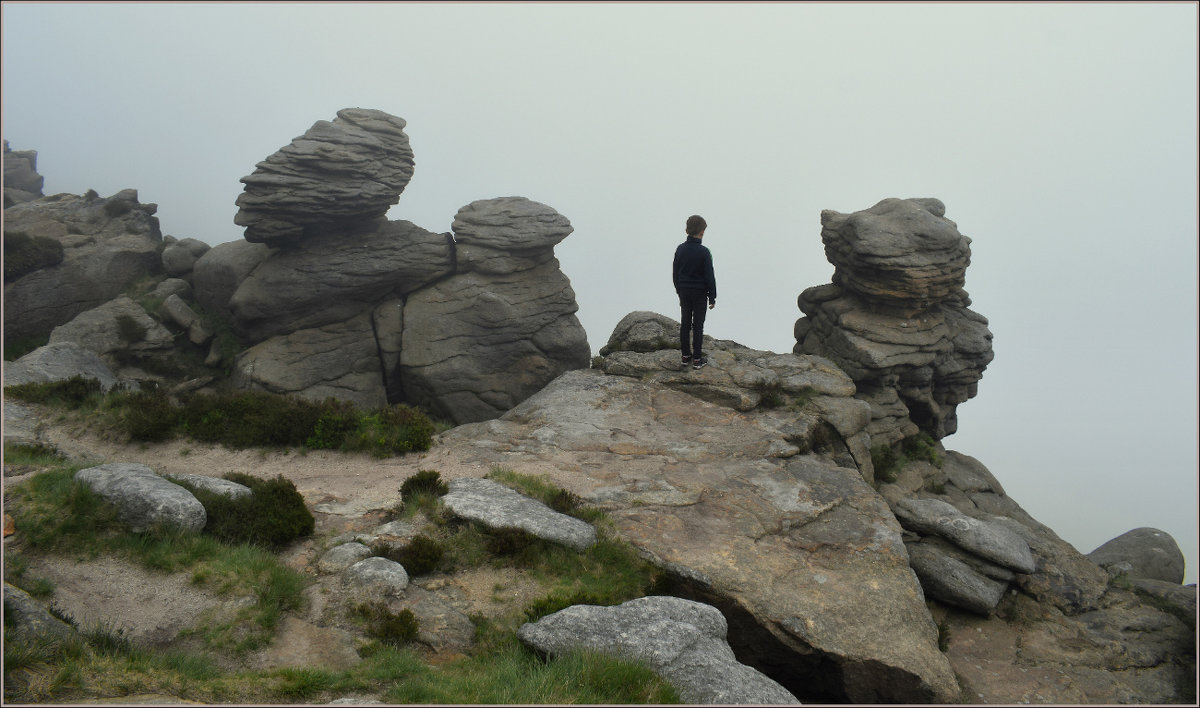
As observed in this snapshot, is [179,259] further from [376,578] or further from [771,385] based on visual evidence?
[376,578]

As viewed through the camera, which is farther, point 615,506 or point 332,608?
point 615,506

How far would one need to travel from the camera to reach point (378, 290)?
36.0 metres

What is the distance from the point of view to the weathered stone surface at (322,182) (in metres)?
32.9

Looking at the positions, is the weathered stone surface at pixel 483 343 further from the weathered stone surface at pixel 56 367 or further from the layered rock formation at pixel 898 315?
the layered rock formation at pixel 898 315

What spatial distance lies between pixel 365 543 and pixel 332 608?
1775 millimetres

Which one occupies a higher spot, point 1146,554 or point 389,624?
point 1146,554

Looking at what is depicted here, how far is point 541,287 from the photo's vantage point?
121 ft

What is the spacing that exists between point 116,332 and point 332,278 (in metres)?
11.0

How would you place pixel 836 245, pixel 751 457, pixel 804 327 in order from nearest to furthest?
pixel 751 457 < pixel 836 245 < pixel 804 327

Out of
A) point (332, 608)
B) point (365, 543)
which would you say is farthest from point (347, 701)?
point (365, 543)

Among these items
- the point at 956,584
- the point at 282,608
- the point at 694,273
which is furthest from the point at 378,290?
the point at 956,584

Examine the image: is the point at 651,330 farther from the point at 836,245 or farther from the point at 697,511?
the point at 697,511

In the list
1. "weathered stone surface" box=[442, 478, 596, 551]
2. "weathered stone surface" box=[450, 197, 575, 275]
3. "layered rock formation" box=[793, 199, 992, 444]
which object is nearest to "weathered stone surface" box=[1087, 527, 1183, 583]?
"layered rock formation" box=[793, 199, 992, 444]

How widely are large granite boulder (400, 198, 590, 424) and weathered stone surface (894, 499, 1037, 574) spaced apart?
2206 cm
